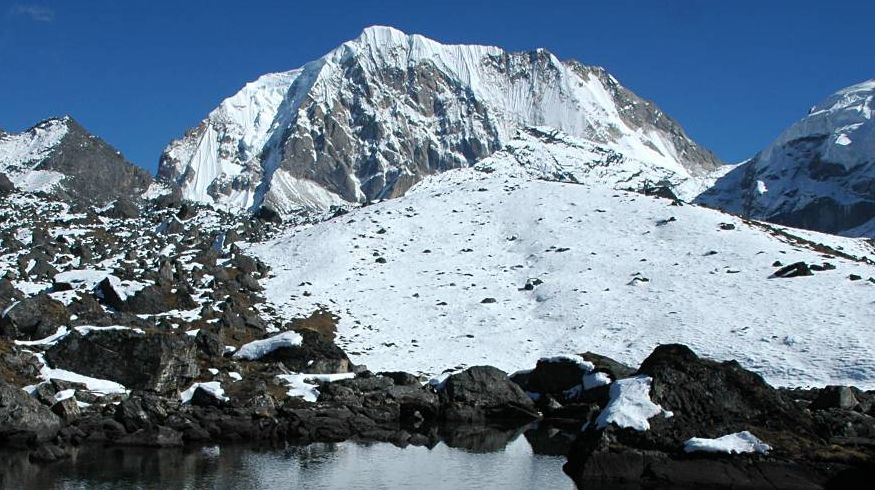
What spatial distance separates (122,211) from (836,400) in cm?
9288

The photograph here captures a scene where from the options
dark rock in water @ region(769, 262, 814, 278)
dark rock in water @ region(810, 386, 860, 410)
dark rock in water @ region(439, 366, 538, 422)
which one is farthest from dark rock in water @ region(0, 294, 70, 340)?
dark rock in water @ region(769, 262, 814, 278)

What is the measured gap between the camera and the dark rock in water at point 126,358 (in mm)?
48625

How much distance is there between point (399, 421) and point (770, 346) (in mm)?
28984

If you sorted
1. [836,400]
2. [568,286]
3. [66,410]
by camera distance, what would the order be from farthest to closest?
[568,286]
[836,400]
[66,410]

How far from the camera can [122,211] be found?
11069cm

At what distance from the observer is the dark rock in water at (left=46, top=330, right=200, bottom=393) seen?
1914 inches

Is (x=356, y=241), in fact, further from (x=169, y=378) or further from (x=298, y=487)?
(x=298, y=487)

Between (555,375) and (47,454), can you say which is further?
(555,375)

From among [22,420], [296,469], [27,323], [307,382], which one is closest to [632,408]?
[296,469]

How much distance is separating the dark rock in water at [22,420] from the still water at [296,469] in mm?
3130

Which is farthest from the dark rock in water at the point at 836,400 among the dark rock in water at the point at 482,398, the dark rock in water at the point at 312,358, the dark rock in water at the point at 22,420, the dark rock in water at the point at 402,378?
the dark rock in water at the point at 22,420

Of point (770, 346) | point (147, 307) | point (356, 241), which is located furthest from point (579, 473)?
point (356, 241)

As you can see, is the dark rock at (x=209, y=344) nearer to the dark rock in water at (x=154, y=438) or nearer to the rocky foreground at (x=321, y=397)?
the rocky foreground at (x=321, y=397)

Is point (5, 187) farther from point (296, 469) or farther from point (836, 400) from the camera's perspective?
point (836, 400)
